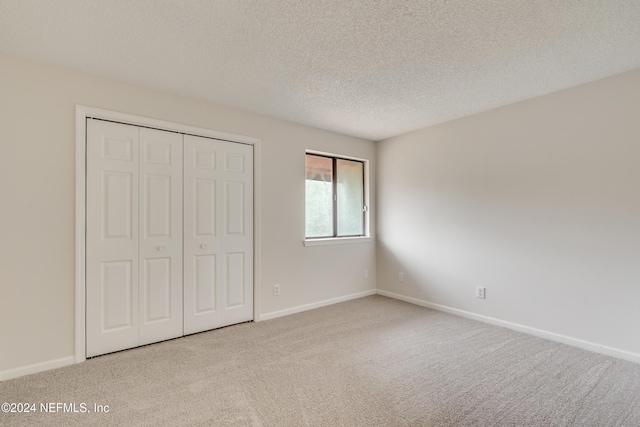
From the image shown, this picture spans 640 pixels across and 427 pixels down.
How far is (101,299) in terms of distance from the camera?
2.61 m

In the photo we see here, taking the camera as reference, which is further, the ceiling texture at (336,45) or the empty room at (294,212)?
the empty room at (294,212)

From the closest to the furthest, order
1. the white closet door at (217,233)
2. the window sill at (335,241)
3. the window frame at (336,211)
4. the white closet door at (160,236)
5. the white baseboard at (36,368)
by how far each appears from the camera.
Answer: the white baseboard at (36,368), the white closet door at (160,236), the white closet door at (217,233), the window sill at (335,241), the window frame at (336,211)

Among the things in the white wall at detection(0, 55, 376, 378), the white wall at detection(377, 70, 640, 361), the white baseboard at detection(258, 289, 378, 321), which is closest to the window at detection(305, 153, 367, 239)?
the white wall at detection(377, 70, 640, 361)

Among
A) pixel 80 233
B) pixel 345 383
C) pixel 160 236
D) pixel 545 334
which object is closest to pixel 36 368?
pixel 80 233

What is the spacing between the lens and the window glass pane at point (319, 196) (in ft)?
13.6

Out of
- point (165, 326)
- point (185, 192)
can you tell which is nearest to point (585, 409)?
point (165, 326)

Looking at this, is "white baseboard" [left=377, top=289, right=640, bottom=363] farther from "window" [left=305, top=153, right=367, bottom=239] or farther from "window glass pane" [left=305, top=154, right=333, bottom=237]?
"window glass pane" [left=305, top=154, right=333, bottom=237]

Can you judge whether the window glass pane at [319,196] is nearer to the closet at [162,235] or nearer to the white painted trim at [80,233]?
the closet at [162,235]

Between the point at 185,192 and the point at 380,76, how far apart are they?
2.14 m

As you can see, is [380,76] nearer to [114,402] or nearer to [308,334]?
[308,334]

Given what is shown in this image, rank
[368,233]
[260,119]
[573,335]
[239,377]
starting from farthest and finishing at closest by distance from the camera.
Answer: [368,233] < [260,119] < [573,335] < [239,377]

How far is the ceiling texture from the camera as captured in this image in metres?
1.78

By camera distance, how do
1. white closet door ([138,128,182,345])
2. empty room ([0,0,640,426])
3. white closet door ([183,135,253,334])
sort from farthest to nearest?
white closet door ([183,135,253,334]), white closet door ([138,128,182,345]), empty room ([0,0,640,426])

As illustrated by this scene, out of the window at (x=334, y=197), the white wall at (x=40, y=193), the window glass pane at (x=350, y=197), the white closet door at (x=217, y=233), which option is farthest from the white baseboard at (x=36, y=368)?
the window glass pane at (x=350, y=197)
